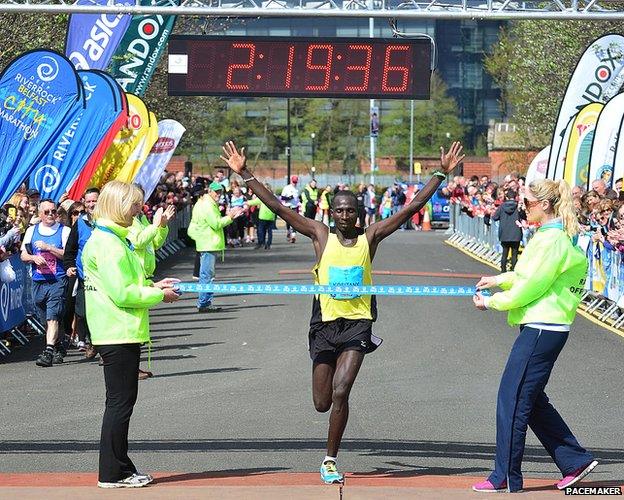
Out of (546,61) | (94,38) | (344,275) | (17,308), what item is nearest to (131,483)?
(344,275)

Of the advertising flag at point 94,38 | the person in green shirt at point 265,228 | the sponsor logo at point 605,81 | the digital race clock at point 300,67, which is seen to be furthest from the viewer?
the person in green shirt at point 265,228

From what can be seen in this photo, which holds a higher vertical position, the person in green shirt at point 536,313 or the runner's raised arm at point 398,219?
the runner's raised arm at point 398,219

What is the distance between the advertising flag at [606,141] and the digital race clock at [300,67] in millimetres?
10898

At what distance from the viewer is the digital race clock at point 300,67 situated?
10945mm

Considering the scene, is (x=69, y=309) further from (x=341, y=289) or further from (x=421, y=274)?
(x=421, y=274)

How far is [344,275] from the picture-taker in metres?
8.60

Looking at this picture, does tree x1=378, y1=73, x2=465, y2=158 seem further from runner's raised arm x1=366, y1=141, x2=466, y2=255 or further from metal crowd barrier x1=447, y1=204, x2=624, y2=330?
runner's raised arm x1=366, y1=141, x2=466, y2=255

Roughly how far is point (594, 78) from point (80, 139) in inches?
381

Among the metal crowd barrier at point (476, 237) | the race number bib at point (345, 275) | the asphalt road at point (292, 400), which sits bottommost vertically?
the asphalt road at point (292, 400)

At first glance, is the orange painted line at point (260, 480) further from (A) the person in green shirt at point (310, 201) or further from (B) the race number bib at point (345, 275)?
(A) the person in green shirt at point (310, 201)

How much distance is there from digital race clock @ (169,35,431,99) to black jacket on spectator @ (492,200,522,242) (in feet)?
48.3

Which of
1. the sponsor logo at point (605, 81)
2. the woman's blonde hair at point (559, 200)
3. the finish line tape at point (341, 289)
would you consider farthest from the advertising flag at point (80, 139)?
the woman's blonde hair at point (559, 200)

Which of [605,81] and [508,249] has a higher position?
[605,81]

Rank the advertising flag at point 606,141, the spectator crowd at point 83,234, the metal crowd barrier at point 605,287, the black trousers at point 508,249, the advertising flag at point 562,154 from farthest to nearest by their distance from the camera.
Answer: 1. the black trousers at point 508,249
2. the advertising flag at point 562,154
3. the advertising flag at point 606,141
4. the metal crowd barrier at point 605,287
5. the spectator crowd at point 83,234
